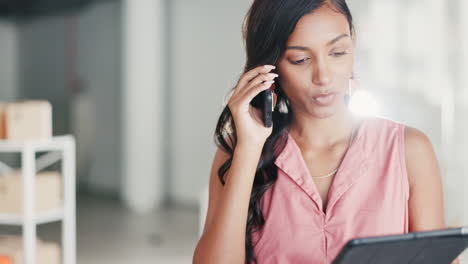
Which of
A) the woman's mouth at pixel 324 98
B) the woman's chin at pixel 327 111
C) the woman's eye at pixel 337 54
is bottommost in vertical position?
the woman's chin at pixel 327 111

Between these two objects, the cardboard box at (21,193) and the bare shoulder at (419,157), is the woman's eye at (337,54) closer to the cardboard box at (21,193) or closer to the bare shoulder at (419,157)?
the bare shoulder at (419,157)

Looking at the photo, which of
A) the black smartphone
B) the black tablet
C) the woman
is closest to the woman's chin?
the woman

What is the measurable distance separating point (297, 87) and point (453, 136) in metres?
3.64

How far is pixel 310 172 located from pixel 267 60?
26 centimetres

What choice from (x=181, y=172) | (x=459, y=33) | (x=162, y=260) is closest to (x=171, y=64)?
(x=181, y=172)

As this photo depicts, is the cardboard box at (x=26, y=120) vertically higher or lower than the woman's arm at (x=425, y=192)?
lower

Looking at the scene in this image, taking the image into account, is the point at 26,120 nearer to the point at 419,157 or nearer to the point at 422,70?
the point at 419,157

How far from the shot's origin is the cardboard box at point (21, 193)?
352 cm

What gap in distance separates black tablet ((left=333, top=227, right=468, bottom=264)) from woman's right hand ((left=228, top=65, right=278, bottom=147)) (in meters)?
0.42

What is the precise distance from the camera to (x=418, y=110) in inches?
185

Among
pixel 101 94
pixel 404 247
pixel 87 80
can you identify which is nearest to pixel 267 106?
pixel 404 247

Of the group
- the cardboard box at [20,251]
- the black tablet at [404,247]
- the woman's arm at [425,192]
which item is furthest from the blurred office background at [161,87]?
the black tablet at [404,247]

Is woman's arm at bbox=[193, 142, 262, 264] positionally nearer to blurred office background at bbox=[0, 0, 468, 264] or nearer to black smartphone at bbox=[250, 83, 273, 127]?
black smartphone at bbox=[250, 83, 273, 127]

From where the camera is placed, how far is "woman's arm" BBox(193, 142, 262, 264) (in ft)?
3.96
